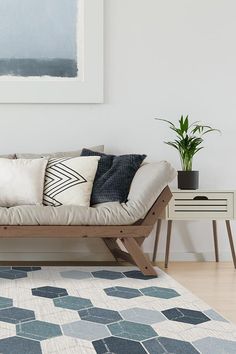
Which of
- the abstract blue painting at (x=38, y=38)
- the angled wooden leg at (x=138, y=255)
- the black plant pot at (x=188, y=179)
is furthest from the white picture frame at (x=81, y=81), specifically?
the angled wooden leg at (x=138, y=255)

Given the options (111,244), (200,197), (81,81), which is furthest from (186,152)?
(81,81)

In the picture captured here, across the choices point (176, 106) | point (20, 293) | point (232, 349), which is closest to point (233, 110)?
point (176, 106)

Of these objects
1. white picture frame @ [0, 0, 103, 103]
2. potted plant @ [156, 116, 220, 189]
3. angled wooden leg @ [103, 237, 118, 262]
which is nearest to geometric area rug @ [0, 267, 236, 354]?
angled wooden leg @ [103, 237, 118, 262]

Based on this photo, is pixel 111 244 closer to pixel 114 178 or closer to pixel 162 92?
pixel 114 178

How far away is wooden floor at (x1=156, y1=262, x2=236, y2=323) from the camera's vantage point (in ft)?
7.69

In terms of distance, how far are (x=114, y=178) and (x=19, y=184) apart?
1.96ft

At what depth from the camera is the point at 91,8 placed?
3.69 meters

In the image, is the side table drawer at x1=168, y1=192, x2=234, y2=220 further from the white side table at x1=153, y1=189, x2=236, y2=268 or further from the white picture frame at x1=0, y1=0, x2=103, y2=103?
the white picture frame at x1=0, y1=0, x2=103, y2=103

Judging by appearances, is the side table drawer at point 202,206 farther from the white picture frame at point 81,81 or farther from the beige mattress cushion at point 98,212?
the white picture frame at point 81,81

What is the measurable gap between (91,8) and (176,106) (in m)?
0.94

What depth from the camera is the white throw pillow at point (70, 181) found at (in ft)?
10.6

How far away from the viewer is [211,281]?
2939 mm

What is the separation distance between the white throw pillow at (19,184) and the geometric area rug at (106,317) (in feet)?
1.55

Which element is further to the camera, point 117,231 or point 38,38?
point 38,38
